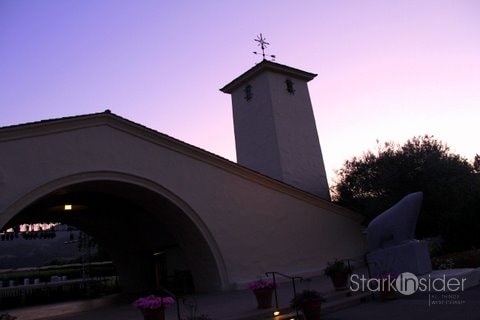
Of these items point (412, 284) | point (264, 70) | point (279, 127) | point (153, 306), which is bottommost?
point (412, 284)

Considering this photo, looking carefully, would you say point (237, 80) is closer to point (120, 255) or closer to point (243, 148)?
point (243, 148)

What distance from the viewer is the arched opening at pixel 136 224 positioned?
14.5m

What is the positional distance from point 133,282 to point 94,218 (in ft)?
14.7

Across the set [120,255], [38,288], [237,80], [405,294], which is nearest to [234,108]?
[237,80]

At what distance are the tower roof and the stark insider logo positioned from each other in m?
16.8

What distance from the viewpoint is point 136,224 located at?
68.4 ft

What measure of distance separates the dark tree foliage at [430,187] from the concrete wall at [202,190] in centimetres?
217

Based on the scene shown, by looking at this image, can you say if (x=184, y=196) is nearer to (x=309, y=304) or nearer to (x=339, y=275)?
(x=339, y=275)

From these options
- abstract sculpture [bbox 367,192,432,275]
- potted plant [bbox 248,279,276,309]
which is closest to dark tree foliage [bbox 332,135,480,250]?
abstract sculpture [bbox 367,192,432,275]

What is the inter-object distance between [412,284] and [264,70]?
1723 centimetres

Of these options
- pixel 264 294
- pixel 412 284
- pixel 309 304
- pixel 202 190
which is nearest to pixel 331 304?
pixel 264 294

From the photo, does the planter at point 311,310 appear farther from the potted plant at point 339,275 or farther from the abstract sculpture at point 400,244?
the abstract sculpture at point 400,244

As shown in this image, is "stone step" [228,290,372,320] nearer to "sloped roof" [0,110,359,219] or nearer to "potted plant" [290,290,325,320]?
"potted plant" [290,290,325,320]

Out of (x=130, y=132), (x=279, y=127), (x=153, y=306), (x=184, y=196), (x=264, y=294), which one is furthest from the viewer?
(x=279, y=127)
